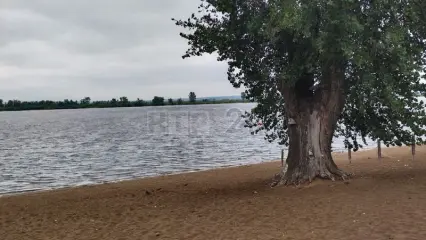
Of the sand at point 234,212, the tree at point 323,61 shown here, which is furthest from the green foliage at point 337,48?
the sand at point 234,212

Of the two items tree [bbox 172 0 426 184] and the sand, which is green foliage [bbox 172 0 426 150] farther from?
the sand

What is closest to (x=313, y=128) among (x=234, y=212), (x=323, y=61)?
(x=323, y=61)

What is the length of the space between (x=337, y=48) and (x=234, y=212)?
6.42 m

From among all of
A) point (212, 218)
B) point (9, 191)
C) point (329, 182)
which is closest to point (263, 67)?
point (329, 182)

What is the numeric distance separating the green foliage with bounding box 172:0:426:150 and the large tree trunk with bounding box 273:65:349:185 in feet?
1.15

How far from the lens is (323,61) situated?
1566 centimetres

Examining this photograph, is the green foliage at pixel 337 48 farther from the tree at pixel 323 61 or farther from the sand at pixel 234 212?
the sand at pixel 234 212

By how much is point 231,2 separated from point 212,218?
8.09 metres

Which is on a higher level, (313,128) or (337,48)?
(337,48)

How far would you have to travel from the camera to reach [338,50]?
47.5ft

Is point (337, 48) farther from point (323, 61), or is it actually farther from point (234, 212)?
point (234, 212)

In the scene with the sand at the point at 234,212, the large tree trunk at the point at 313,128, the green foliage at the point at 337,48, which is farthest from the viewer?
the large tree trunk at the point at 313,128

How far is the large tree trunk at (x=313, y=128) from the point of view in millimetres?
17625

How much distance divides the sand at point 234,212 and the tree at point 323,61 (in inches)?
80.4
